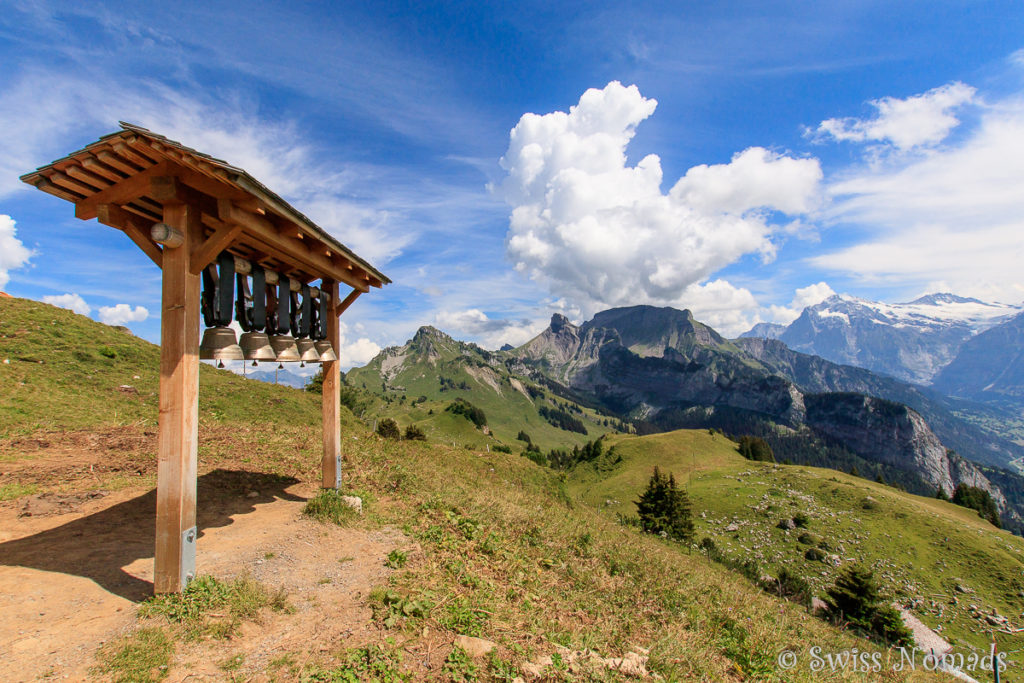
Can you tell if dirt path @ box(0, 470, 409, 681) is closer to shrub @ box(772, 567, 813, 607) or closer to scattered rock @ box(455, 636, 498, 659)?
scattered rock @ box(455, 636, 498, 659)

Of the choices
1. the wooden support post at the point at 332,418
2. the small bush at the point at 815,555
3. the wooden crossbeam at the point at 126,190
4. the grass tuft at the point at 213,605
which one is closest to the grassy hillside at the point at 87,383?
the wooden support post at the point at 332,418

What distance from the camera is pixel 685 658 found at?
7004 mm

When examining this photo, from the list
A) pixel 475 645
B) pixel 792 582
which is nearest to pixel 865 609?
pixel 792 582

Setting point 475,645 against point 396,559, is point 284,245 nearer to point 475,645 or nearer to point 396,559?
point 396,559

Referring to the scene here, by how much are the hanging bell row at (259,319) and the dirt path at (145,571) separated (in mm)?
4033

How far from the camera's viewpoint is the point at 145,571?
7.68 metres

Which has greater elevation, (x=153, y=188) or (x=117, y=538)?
(x=153, y=188)

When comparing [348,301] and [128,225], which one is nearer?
[128,225]

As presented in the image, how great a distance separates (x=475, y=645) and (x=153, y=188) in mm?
9030

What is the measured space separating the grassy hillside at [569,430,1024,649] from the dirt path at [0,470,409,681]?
6720cm

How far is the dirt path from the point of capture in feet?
18.7

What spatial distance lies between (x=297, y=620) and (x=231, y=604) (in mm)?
1066

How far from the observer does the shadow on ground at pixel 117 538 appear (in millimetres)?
7445

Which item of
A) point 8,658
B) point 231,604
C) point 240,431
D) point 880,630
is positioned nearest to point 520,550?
point 231,604
